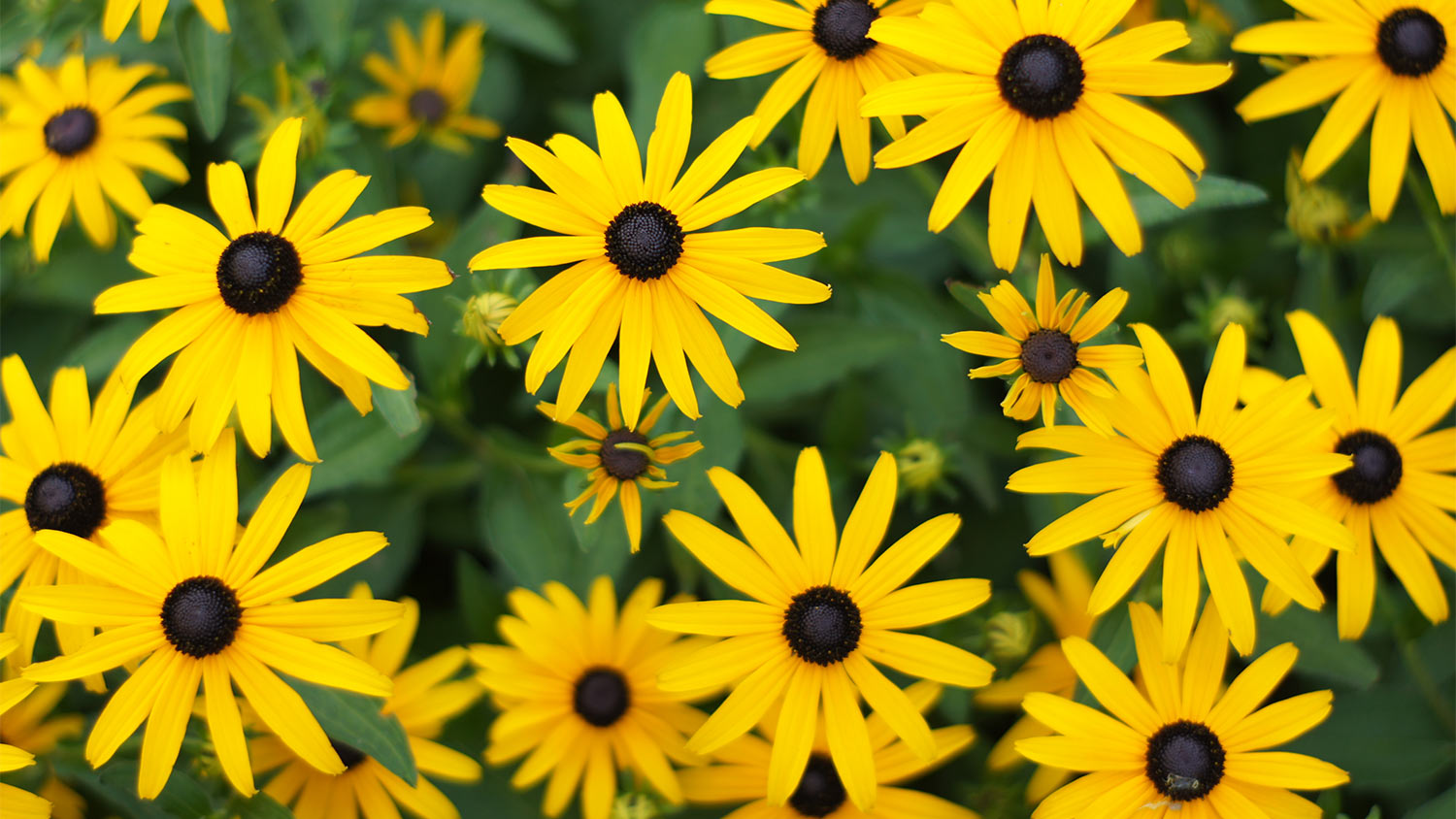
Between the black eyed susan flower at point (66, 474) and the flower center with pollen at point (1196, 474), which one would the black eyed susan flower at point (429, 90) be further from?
the flower center with pollen at point (1196, 474)

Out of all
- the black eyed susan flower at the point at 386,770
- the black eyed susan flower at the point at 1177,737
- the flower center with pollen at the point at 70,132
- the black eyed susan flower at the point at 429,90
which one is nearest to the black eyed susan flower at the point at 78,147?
the flower center with pollen at the point at 70,132

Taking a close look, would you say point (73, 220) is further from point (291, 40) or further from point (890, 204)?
point (890, 204)

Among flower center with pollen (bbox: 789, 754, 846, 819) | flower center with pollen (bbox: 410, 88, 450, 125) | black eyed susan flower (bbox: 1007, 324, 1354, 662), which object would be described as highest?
flower center with pollen (bbox: 410, 88, 450, 125)

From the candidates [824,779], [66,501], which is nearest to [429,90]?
[66,501]

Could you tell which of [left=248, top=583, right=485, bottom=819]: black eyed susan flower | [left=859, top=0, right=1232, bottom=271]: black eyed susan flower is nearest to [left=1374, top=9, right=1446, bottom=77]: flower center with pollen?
[left=859, top=0, right=1232, bottom=271]: black eyed susan flower

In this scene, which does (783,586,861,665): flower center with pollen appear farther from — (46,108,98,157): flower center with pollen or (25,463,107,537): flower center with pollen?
(46,108,98,157): flower center with pollen

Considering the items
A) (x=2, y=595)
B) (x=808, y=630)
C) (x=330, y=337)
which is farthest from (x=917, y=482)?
(x=2, y=595)
